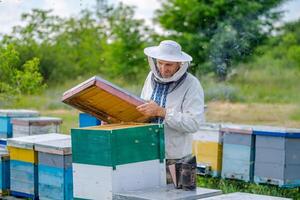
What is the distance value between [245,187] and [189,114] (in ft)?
9.31

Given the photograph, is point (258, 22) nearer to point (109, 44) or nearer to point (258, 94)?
point (258, 94)

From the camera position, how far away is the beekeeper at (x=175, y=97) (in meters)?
3.30

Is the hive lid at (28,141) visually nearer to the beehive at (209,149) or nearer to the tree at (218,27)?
the beehive at (209,149)

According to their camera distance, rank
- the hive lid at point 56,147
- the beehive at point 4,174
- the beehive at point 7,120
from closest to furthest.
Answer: the hive lid at point 56,147 → the beehive at point 4,174 → the beehive at point 7,120

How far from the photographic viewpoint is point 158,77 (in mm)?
3434

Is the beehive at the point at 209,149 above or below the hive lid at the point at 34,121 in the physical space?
below

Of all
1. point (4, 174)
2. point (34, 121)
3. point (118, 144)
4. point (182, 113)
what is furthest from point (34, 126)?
point (118, 144)

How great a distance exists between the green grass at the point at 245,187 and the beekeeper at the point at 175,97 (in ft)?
7.48

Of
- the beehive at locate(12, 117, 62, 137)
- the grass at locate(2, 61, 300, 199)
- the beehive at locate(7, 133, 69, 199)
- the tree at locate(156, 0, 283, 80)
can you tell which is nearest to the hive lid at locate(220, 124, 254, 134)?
the beehive at locate(12, 117, 62, 137)

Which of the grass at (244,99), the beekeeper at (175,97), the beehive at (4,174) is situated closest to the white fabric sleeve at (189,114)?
the beekeeper at (175,97)

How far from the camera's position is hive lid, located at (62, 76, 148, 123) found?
315 cm

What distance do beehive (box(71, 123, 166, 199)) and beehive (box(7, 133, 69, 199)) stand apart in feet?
5.16

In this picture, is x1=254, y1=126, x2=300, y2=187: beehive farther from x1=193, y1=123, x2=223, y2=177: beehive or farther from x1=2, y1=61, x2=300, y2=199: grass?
x1=2, y1=61, x2=300, y2=199: grass

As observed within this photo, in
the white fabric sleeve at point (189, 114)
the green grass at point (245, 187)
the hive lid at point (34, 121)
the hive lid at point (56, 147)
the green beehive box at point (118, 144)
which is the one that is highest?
the white fabric sleeve at point (189, 114)
